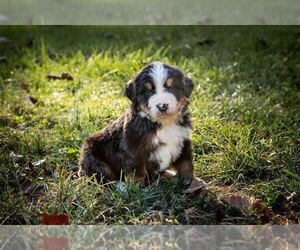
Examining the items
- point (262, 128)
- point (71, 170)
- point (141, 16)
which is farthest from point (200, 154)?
point (141, 16)

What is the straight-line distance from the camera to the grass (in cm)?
219

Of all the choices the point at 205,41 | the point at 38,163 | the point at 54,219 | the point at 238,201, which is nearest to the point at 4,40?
the point at 38,163

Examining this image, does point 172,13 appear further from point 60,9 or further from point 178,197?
point 178,197

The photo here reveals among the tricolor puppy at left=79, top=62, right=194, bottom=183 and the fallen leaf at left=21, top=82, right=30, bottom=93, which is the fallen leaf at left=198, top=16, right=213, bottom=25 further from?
the fallen leaf at left=21, top=82, right=30, bottom=93

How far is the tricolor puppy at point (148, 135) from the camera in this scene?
2205mm

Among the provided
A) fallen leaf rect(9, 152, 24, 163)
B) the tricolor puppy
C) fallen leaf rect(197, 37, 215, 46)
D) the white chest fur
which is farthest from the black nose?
fallen leaf rect(197, 37, 215, 46)

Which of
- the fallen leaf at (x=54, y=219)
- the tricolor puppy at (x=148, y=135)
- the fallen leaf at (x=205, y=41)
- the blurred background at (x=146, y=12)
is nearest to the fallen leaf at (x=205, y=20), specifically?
the blurred background at (x=146, y=12)

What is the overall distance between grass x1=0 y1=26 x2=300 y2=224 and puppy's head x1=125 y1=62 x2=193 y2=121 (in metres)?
0.21

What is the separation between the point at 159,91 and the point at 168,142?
0.20 m

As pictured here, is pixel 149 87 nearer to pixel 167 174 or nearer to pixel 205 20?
pixel 167 174

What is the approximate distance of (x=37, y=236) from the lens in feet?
6.74

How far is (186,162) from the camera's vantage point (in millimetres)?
2340

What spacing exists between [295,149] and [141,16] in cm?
81

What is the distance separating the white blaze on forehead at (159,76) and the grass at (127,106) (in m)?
0.28
